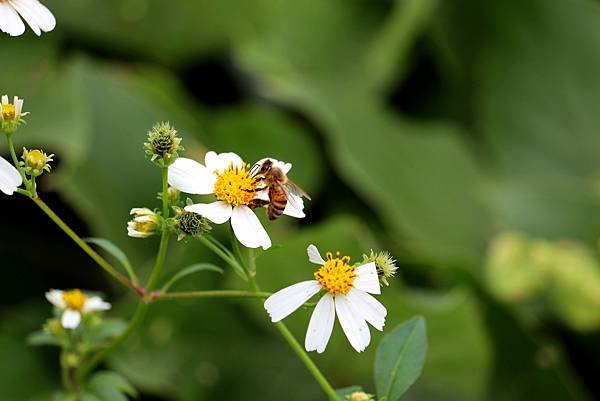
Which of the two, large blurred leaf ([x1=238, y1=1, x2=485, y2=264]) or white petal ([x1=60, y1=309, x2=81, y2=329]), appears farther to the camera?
large blurred leaf ([x1=238, y1=1, x2=485, y2=264])

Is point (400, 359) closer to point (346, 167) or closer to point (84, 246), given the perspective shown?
point (84, 246)

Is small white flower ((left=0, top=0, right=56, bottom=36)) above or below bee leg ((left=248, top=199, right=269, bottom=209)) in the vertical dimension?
above

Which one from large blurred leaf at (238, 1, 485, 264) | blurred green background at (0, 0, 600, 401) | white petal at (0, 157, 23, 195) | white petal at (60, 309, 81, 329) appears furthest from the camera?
large blurred leaf at (238, 1, 485, 264)

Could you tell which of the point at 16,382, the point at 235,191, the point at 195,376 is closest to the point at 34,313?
the point at 16,382

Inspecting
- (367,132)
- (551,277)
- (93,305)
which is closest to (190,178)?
(93,305)

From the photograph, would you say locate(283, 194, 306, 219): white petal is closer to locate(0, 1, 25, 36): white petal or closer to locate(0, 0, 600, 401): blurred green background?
locate(0, 1, 25, 36): white petal

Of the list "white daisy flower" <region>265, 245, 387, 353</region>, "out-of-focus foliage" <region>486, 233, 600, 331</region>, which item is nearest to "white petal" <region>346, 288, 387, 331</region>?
"white daisy flower" <region>265, 245, 387, 353</region>
